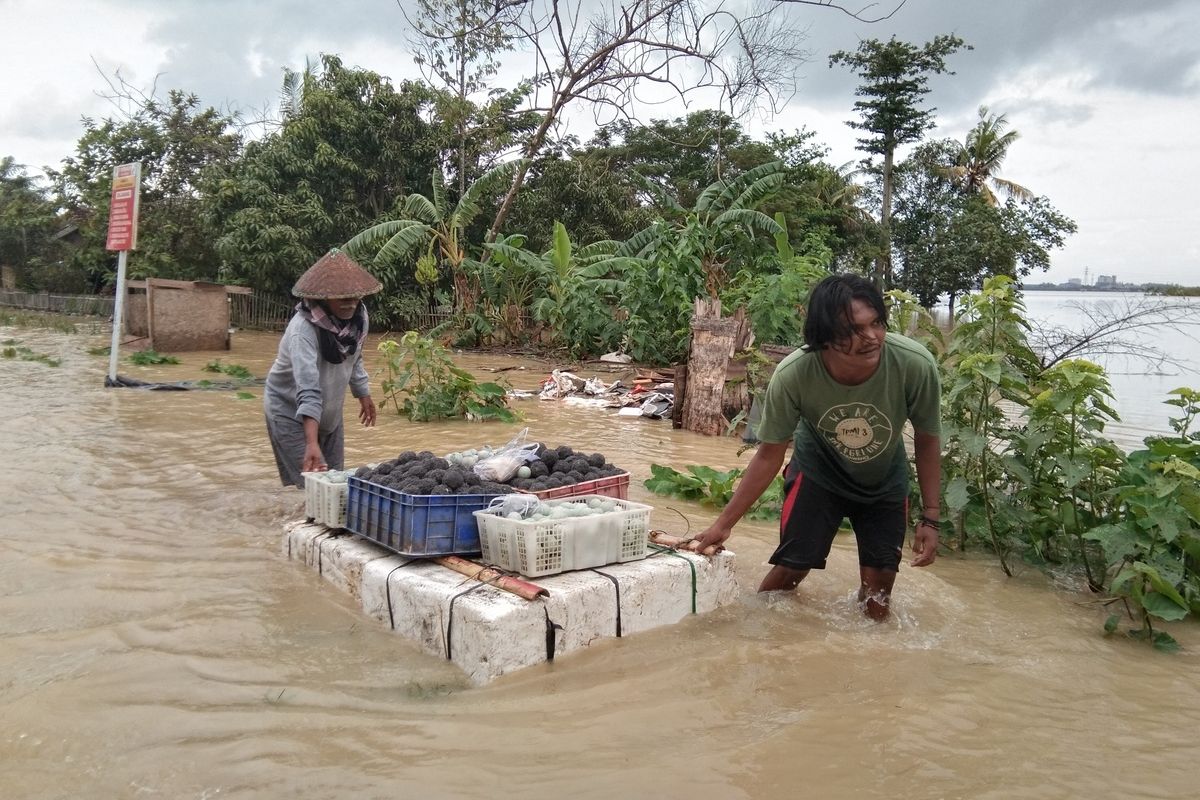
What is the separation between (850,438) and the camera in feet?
11.8

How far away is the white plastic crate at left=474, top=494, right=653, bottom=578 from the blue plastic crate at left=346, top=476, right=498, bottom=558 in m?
0.10

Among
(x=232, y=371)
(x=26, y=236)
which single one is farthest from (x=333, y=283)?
(x=26, y=236)

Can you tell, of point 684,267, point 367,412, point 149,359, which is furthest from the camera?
point 149,359

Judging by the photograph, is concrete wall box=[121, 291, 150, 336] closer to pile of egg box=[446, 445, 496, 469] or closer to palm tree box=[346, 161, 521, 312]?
palm tree box=[346, 161, 521, 312]

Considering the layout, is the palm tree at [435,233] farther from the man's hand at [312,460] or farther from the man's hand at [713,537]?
the man's hand at [713,537]

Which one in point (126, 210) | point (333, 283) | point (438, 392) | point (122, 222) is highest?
point (126, 210)

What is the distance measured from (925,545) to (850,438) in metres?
0.61

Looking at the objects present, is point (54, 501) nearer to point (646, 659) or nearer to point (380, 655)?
point (380, 655)

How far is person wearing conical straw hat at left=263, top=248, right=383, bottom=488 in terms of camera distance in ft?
15.9

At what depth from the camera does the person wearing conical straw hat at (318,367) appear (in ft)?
15.9

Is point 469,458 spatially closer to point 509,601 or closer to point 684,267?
point 509,601

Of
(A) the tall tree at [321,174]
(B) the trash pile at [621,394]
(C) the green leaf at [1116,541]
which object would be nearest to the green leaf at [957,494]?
(C) the green leaf at [1116,541]

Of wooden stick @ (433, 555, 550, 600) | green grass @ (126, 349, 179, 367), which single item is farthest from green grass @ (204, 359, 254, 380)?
wooden stick @ (433, 555, 550, 600)

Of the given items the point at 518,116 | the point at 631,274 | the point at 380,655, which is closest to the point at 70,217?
the point at 518,116
